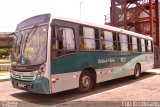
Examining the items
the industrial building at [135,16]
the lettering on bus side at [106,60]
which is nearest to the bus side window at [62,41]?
the lettering on bus side at [106,60]

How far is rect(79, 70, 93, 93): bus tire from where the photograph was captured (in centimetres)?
998

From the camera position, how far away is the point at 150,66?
17.8 m

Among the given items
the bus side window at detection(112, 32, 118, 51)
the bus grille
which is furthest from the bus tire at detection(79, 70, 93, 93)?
the bus side window at detection(112, 32, 118, 51)

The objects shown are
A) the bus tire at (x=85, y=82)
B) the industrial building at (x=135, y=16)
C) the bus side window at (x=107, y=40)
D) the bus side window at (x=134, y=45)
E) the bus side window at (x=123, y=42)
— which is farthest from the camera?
the industrial building at (x=135, y=16)

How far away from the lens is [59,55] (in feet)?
28.4

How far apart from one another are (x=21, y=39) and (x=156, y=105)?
5438 millimetres

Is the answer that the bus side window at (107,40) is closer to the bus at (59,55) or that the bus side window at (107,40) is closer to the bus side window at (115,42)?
the bus at (59,55)

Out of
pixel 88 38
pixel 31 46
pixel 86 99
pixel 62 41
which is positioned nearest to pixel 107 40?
pixel 88 38

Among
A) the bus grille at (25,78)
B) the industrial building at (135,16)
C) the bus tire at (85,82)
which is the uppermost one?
the industrial building at (135,16)

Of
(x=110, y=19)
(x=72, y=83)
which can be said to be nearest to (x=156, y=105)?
(x=72, y=83)

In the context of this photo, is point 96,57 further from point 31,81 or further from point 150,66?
point 150,66

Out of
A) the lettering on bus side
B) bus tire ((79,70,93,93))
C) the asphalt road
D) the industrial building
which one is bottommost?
the asphalt road

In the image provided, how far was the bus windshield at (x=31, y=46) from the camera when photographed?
8406 millimetres

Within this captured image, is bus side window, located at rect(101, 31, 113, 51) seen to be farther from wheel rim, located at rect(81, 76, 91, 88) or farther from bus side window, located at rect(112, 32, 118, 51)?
wheel rim, located at rect(81, 76, 91, 88)
